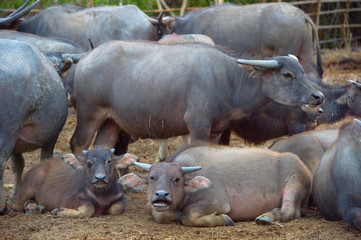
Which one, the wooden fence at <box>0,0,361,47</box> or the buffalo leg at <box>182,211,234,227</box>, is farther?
the wooden fence at <box>0,0,361,47</box>

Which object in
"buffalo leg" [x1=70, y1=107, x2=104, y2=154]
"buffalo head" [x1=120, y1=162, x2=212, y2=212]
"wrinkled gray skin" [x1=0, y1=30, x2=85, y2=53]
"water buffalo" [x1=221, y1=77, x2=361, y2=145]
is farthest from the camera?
"wrinkled gray skin" [x1=0, y1=30, x2=85, y2=53]

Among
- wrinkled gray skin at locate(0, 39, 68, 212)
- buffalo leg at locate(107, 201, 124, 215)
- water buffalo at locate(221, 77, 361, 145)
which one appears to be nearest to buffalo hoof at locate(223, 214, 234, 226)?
buffalo leg at locate(107, 201, 124, 215)

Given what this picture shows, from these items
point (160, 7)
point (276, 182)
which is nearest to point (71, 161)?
point (276, 182)

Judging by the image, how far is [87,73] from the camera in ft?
28.6

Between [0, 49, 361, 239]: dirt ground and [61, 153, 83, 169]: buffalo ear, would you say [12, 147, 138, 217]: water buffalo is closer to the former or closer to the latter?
[61, 153, 83, 169]: buffalo ear

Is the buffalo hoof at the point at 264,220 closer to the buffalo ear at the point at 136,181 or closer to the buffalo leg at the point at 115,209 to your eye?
the buffalo ear at the point at 136,181

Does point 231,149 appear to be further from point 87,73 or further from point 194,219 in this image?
point 87,73

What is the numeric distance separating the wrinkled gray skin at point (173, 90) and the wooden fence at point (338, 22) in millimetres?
12432

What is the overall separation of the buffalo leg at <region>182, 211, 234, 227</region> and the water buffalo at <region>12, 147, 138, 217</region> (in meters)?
0.99

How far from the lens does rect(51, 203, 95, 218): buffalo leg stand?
7.20m

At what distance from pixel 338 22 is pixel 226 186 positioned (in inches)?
618

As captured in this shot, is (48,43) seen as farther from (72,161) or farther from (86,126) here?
(72,161)

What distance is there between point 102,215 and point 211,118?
6.01 ft

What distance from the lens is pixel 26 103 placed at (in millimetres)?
7305
